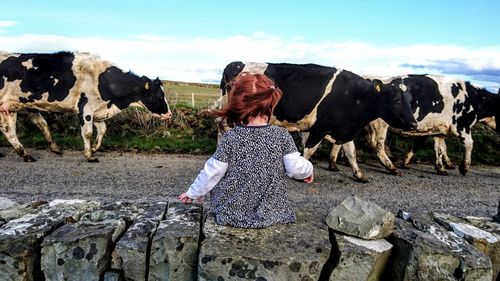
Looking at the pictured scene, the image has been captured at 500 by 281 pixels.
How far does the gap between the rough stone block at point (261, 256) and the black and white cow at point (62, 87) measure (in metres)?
9.01

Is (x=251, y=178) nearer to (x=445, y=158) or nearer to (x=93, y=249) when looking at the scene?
(x=93, y=249)

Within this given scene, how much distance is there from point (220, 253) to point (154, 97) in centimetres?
1035

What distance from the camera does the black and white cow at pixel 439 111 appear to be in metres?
12.5

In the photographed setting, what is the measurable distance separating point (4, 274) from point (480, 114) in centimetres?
1324

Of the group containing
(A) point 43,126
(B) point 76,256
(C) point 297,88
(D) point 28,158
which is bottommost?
(D) point 28,158

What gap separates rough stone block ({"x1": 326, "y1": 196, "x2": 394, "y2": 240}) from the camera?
3566mm

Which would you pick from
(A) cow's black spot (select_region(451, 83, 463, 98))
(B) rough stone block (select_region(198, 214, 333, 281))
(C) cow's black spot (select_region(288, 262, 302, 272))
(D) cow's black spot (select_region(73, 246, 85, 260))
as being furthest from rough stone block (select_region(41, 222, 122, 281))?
(A) cow's black spot (select_region(451, 83, 463, 98))

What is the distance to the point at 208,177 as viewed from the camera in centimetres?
371

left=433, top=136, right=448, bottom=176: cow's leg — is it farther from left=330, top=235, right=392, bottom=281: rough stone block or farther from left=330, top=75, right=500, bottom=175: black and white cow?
left=330, top=235, right=392, bottom=281: rough stone block

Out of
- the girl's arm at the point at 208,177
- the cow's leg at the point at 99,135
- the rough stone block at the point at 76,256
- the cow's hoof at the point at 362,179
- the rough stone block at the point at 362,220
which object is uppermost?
the girl's arm at the point at 208,177

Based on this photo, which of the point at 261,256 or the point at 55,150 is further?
the point at 55,150

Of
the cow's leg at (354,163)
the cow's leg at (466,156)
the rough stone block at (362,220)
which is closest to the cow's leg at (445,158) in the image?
the cow's leg at (466,156)

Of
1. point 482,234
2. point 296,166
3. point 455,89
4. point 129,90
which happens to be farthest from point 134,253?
point 455,89

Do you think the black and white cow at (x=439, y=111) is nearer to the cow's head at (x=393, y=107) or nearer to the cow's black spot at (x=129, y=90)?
the cow's head at (x=393, y=107)
